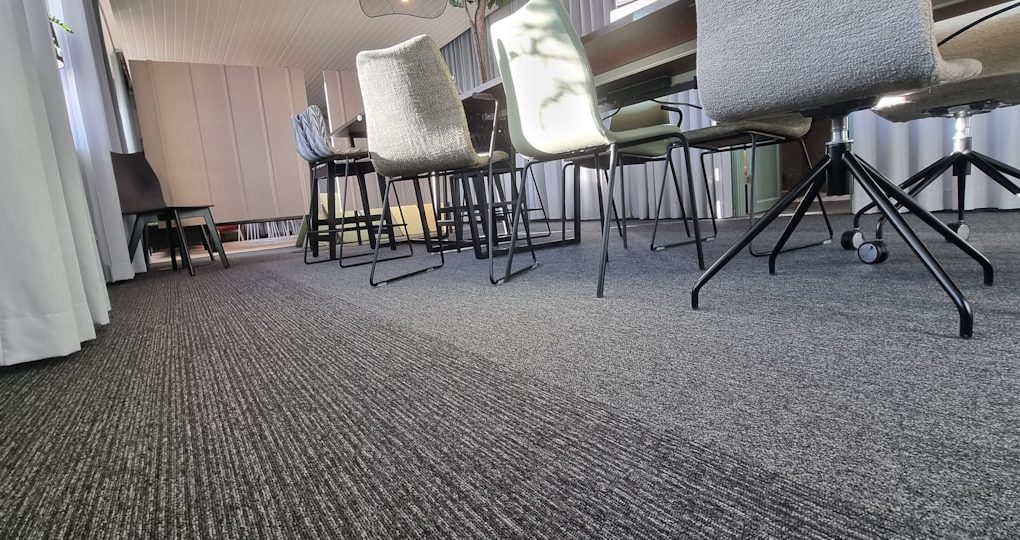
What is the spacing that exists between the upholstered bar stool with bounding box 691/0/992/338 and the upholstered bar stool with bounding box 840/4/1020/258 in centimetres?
60

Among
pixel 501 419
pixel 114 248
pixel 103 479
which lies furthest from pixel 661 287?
pixel 114 248

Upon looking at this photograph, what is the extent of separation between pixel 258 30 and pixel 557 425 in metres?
7.20

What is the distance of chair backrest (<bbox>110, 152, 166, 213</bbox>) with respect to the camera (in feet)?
9.21

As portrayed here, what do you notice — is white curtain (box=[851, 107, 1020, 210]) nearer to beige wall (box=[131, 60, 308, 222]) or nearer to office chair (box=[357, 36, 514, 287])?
office chair (box=[357, 36, 514, 287])

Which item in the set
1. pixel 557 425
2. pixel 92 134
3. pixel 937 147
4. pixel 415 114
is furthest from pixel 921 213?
pixel 92 134

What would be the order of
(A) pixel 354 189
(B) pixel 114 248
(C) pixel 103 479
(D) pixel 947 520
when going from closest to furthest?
(D) pixel 947 520
(C) pixel 103 479
(B) pixel 114 248
(A) pixel 354 189

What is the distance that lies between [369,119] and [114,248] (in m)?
1.85

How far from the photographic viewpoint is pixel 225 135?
6.43 m

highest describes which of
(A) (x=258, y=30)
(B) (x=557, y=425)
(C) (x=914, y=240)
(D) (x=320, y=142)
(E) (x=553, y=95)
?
(A) (x=258, y=30)

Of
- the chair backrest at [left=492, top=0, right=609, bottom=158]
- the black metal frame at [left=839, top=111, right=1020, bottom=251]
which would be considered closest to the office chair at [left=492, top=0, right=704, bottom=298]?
the chair backrest at [left=492, top=0, right=609, bottom=158]

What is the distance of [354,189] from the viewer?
25.1 ft

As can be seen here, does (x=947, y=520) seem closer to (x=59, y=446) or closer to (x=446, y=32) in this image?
(x=59, y=446)

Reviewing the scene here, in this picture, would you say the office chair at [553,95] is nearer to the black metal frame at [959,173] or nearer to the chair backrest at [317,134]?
the black metal frame at [959,173]

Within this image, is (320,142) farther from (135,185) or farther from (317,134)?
(135,185)
